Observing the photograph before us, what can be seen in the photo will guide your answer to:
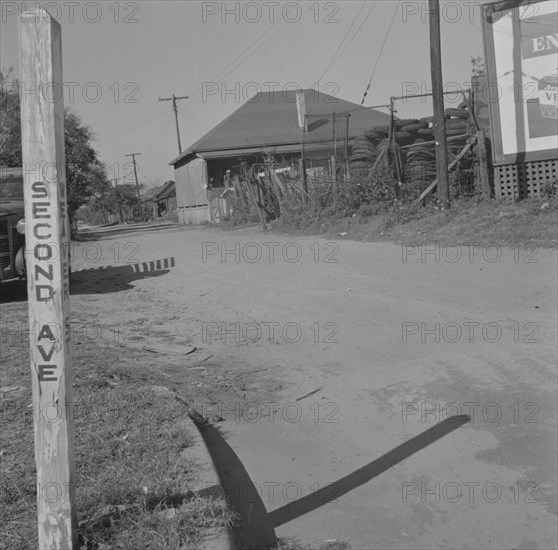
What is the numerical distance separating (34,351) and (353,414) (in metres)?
2.99

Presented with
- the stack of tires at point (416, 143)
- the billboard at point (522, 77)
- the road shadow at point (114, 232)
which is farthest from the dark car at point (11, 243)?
the road shadow at point (114, 232)

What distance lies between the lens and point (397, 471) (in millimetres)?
4543

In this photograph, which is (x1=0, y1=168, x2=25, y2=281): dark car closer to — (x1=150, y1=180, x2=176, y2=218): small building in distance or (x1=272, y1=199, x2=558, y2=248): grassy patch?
(x1=272, y1=199, x2=558, y2=248): grassy patch

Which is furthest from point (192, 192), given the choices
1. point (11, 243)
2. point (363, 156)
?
point (11, 243)

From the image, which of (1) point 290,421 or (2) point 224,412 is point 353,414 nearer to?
(1) point 290,421

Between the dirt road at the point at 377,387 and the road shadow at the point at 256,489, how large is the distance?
1 cm

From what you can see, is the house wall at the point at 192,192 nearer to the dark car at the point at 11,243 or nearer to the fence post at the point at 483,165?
the fence post at the point at 483,165

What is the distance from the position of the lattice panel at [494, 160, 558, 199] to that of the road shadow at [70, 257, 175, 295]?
24.4 feet

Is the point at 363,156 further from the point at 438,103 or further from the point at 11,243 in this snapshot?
the point at 11,243

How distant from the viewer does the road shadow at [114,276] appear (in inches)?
516

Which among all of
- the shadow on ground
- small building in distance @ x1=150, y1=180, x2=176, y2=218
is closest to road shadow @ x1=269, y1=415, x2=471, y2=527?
the shadow on ground

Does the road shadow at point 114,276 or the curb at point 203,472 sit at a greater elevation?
the road shadow at point 114,276

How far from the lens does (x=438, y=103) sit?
624 inches

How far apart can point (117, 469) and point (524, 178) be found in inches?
527
